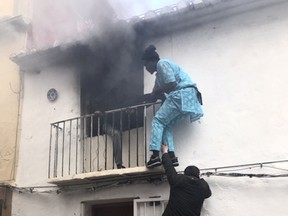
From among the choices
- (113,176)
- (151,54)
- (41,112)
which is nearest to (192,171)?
(113,176)

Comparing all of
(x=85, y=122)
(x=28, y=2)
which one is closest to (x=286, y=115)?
(x=85, y=122)

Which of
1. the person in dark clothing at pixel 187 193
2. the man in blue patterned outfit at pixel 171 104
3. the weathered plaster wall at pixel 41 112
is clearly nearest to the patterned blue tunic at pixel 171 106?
the man in blue patterned outfit at pixel 171 104

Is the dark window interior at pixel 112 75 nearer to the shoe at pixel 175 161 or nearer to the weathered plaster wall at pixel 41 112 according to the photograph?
the weathered plaster wall at pixel 41 112

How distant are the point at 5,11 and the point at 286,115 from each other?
644 cm

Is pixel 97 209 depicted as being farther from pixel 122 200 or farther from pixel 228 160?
pixel 228 160

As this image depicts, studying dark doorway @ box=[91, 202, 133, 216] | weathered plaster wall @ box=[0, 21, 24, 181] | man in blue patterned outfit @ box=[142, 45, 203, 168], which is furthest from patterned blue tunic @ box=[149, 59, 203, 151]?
weathered plaster wall @ box=[0, 21, 24, 181]

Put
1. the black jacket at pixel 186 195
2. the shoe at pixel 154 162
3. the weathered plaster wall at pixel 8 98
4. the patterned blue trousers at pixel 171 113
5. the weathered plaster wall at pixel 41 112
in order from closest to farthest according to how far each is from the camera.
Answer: the black jacket at pixel 186 195 → the shoe at pixel 154 162 → the patterned blue trousers at pixel 171 113 → the weathered plaster wall at pixel 41 112 → the weathered plaster wall at pixel 8 98

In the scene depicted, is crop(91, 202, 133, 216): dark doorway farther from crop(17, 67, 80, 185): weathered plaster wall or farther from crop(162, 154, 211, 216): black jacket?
crop(162, 154, 211, 216): black jacket

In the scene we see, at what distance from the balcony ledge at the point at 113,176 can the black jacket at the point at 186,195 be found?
494 mm

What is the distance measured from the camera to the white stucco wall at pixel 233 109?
221 inches

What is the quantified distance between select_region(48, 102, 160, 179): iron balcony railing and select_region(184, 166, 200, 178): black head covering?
3.04 feet

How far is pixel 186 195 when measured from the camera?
212 inches

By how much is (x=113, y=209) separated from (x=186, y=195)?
1872 millimetres

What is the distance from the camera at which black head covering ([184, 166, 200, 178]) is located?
18.2ft
